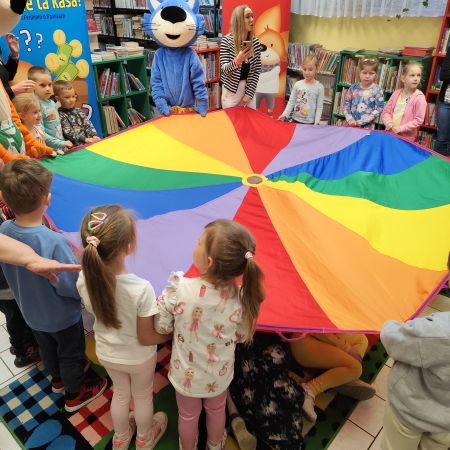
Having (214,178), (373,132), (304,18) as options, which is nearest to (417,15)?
(304,18)

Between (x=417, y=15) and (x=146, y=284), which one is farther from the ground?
(x=417, y=15)

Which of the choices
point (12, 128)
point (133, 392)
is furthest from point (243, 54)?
point (133, 392)

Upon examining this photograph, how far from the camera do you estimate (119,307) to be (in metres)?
1.51

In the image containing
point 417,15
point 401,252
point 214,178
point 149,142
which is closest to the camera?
point 401,252

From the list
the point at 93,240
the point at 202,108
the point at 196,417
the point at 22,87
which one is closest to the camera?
the point at 93,240

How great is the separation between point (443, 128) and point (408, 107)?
0.78 m

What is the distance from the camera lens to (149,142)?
10.7ft

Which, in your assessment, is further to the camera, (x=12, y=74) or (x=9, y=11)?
(x=12, y=74)

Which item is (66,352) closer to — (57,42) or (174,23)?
(174,23)

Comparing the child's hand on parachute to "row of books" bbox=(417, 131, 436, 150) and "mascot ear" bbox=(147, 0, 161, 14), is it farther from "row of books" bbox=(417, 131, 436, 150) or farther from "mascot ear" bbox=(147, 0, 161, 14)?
"row of books" bbox=(417, 131, 436, 150)

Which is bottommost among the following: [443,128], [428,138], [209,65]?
[428,138]

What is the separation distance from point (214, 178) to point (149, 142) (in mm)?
763

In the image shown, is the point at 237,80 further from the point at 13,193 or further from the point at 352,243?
the point at 13,193

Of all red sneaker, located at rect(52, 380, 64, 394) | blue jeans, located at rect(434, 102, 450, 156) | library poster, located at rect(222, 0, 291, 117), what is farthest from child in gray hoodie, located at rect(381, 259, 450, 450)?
library poster, located at rect(222, 0, 291, 117)
